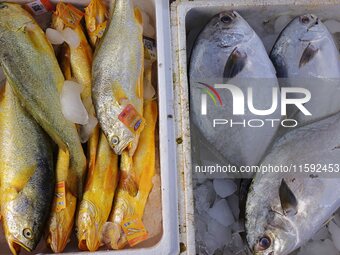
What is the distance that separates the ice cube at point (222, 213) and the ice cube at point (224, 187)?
29 mm

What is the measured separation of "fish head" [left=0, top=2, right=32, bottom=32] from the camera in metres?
1.50

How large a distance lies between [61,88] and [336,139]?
3.14 feet

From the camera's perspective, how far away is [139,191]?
1500 mm

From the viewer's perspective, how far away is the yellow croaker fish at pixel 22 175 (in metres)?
1.37

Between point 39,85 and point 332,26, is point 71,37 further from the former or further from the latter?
point 332,26

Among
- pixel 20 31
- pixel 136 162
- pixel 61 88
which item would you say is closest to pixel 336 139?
pixel 136 162

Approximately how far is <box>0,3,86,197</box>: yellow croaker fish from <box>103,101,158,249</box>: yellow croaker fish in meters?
0.14

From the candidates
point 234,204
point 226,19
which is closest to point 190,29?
point 226,19

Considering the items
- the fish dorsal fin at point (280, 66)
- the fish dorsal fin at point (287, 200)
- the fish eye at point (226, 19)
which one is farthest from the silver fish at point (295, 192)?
the fish eye at point (226, 19)

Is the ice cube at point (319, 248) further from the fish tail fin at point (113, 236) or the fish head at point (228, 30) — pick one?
the fish head at point (228, 30)

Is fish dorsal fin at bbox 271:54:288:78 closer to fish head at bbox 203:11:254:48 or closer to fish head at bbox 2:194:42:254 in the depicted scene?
fish head at bbox 203:11:254:48

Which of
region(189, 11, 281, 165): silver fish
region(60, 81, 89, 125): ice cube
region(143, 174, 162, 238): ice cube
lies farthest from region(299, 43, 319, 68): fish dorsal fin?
region(60, 81, 89, 125): ice cube

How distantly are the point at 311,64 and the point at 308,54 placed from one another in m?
0.04

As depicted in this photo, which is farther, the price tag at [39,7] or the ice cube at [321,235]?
the price tag at [39,7]
